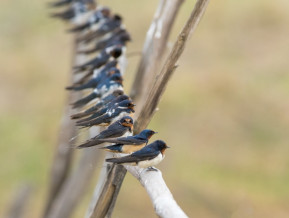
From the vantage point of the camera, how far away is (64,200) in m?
6.34

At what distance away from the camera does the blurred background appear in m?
7.70

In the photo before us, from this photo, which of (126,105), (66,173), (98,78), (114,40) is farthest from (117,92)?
(66,173)

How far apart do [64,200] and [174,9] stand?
228cm

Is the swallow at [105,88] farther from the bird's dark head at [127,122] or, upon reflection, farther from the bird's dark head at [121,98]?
the bird's dark head at [127,122]

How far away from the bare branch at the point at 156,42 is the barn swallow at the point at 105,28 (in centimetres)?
136

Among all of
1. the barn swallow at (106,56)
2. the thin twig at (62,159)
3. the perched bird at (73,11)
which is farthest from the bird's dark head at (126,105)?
the perched bird at (73,11)

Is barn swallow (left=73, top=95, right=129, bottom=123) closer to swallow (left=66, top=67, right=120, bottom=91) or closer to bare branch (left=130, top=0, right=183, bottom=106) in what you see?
swallow (left=66, top=67, right=120, bottom=91)

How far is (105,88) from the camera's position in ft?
14.2

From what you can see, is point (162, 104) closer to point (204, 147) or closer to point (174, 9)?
point (204, 147)

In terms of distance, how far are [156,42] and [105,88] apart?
33.3 inches

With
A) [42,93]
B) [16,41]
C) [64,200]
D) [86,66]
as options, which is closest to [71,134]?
[64,200]

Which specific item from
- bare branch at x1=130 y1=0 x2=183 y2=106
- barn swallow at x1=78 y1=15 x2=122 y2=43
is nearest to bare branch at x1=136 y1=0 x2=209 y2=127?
bare branch at x1=130 y1=0 x2=183 y2=106

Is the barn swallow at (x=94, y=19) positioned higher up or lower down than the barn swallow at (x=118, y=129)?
lower down

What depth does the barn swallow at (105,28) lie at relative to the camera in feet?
21.1
